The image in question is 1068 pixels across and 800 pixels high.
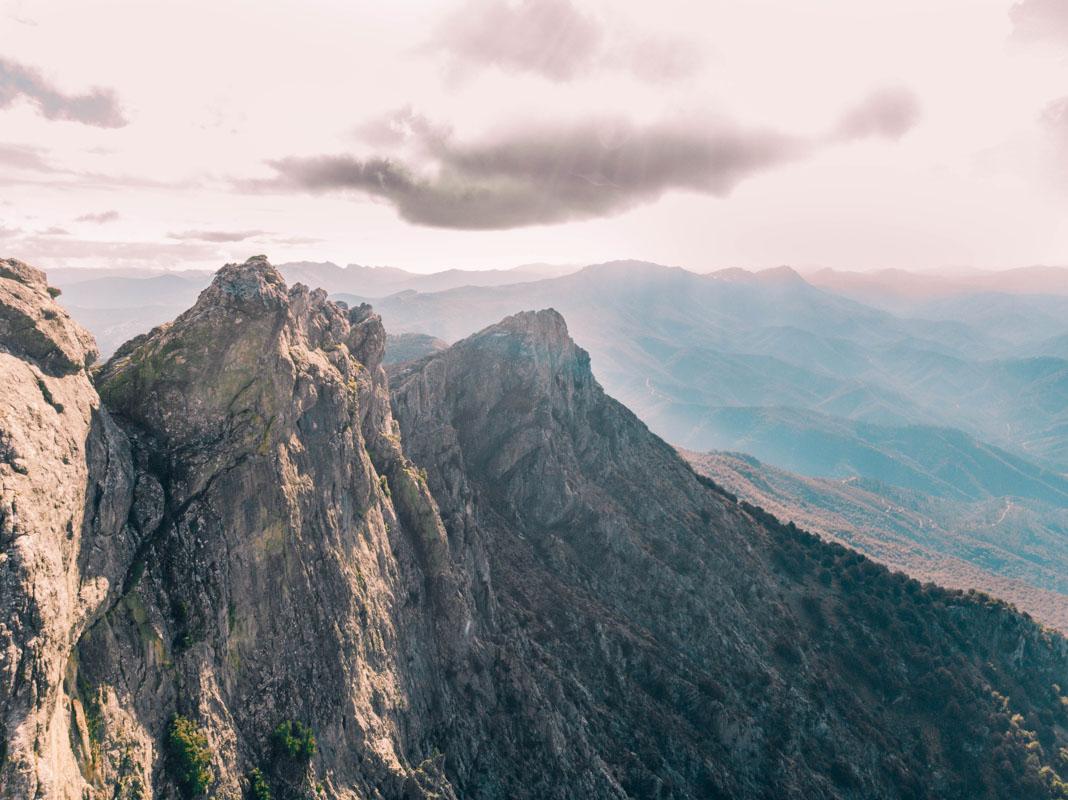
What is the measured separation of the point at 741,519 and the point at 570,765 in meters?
120

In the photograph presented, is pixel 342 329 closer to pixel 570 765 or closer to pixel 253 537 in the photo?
pixel 253 537

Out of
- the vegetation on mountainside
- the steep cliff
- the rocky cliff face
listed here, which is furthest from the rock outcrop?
the steep cliff

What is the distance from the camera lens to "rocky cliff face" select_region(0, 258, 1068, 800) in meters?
40.6

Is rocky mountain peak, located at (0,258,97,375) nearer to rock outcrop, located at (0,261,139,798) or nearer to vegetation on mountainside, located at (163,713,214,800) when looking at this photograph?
rock outcrop, located at (0,261,139,798)

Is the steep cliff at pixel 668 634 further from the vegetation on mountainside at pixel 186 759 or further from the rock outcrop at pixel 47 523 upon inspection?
the rock outcrop at pixel 47 523

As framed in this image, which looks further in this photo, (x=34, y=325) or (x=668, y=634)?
(x=668, y=634)

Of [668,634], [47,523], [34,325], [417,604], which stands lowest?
[668,634]

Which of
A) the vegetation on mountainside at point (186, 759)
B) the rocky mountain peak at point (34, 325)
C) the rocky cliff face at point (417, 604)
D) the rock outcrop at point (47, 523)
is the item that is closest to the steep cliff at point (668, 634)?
the rocky cliff face at point (417, 604)

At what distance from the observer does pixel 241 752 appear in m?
49.2

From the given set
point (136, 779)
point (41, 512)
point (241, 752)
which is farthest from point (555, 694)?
point (41, 512)

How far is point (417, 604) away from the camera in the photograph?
277ft

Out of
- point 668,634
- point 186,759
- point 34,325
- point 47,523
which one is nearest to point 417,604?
point 186,759

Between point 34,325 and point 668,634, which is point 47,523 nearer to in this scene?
point 34,325

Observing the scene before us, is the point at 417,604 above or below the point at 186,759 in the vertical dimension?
below
